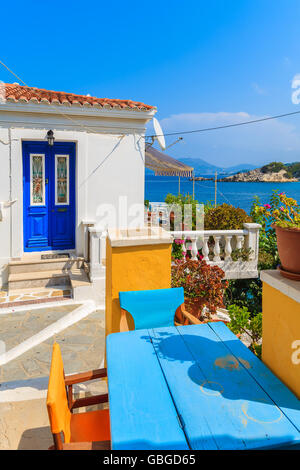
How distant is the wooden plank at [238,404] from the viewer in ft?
5.38

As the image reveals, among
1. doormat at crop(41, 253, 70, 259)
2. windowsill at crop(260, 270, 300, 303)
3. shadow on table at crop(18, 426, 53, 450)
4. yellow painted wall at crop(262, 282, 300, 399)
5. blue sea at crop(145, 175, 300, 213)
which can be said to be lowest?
shadow on table at crop(18, 426, 53, 450)

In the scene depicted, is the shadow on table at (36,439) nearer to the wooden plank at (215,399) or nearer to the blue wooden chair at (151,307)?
the blue wooden chair at (151,307)

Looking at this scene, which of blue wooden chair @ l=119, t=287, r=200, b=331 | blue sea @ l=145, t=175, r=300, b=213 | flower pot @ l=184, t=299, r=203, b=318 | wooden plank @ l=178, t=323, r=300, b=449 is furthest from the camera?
blue sea @ l=145, t=175, r=300, b=213

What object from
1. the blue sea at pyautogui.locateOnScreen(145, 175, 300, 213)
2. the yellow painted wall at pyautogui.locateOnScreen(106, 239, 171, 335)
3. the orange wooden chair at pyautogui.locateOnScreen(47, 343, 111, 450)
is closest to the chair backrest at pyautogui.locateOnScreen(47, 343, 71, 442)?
the orange wooden chair at pyautogui.locateOnScreen(47, 343, 111, 450)

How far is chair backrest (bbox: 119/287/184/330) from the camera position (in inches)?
135

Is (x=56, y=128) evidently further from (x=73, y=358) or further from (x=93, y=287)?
(x=73, y=358)

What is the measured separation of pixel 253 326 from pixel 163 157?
9756 mm

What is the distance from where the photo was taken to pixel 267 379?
216 centimetres

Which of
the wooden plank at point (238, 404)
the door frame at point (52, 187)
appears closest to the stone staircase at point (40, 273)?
the door frame at point (52, 187)

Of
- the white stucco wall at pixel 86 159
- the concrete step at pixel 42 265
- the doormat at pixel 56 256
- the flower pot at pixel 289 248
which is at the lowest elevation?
the concrete step at pixel 42 265

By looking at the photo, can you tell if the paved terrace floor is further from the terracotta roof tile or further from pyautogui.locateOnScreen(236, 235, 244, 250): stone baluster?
the terracotta roof tile

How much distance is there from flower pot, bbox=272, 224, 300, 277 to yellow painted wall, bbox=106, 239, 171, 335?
1.66m

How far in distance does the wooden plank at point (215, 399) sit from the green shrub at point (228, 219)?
6.40 m
